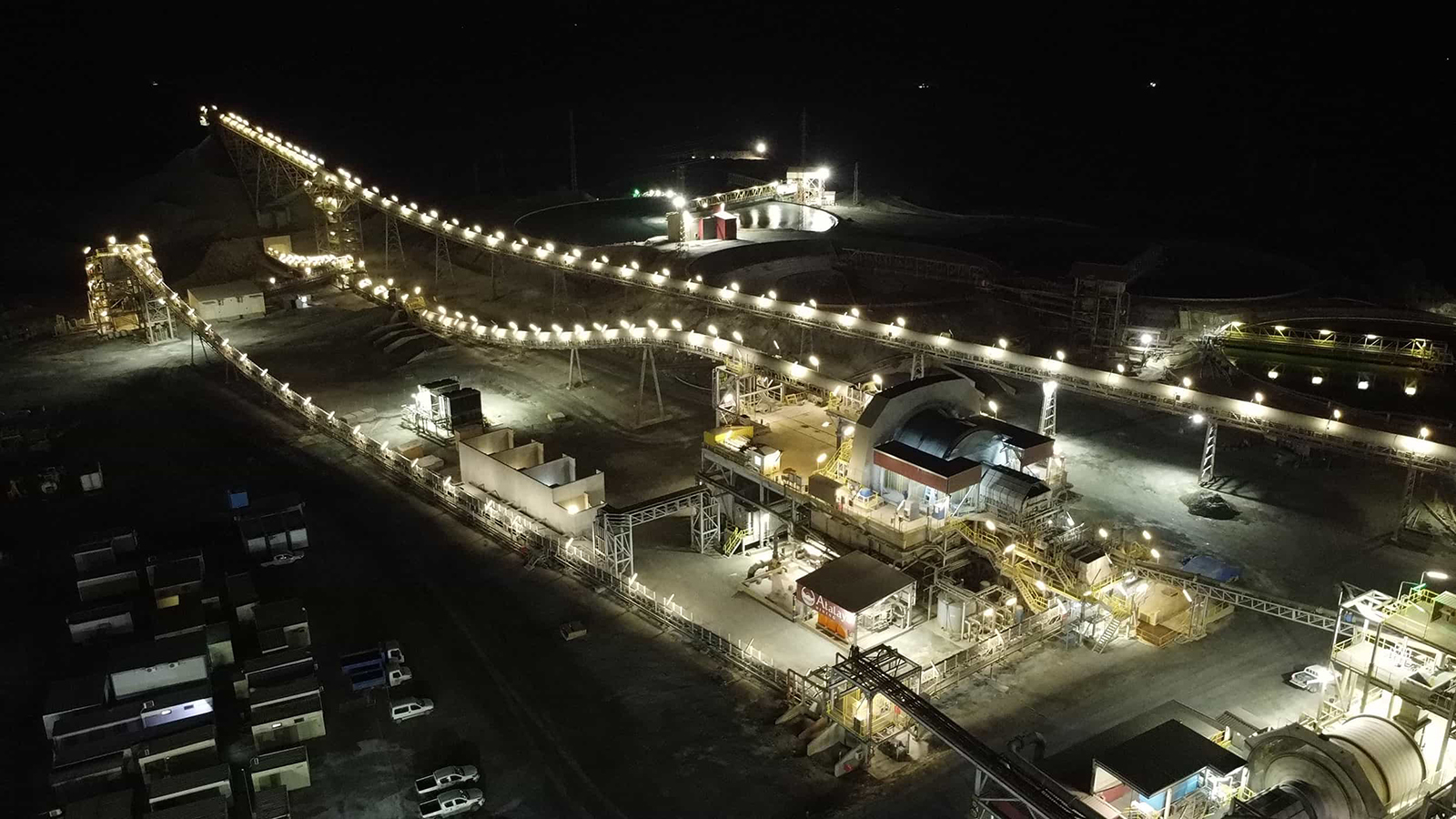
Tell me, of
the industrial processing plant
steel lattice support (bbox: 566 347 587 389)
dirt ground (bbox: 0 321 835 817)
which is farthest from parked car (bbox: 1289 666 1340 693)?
steel lattice support (bbox: 566 347 587 389)

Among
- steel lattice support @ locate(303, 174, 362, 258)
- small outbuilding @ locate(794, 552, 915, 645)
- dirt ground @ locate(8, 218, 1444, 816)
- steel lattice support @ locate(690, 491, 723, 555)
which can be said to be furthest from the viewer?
steel lattice support @ locate(303, 174, 362, 258)

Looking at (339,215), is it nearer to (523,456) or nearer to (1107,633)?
(523,456)

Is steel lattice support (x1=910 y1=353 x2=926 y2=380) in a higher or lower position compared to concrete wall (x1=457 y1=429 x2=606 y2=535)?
higher

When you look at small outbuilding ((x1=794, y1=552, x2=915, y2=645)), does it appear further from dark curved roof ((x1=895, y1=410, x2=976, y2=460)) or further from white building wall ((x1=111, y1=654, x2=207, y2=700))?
white building wall ((x1=111, y1=654, x2=207, y2=700))

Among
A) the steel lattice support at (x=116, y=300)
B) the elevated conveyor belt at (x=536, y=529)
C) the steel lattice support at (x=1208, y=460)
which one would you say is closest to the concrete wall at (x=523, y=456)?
the elevated conveyor belt at (x=536, y=529)

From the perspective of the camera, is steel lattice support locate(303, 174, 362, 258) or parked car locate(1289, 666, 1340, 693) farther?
steel lattice support locate(303, 174, 362, 258)

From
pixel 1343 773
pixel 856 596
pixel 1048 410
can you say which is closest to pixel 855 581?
pixel 856 596

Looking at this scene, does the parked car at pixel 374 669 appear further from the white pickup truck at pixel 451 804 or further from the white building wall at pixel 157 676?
the white pickup truck at pixel 451 804
